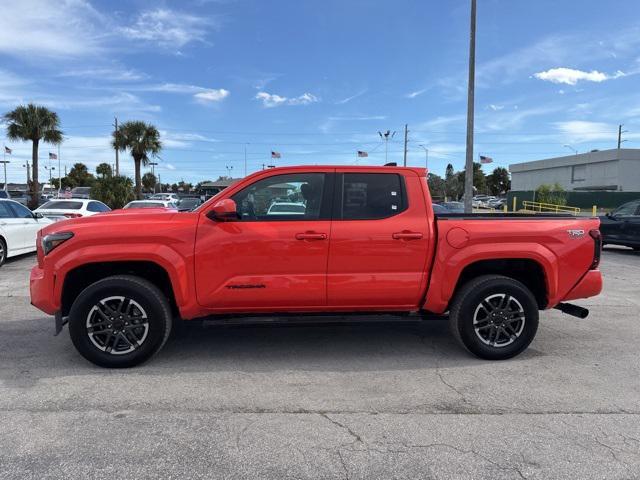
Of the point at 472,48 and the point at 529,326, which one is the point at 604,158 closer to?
the point at 472,48

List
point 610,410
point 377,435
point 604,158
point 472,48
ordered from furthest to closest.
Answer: point 604,158
point 472,48
point 610,410
point 377,435

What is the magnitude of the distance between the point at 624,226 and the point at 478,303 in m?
11.6

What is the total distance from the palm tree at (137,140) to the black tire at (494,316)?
4500 centimetres

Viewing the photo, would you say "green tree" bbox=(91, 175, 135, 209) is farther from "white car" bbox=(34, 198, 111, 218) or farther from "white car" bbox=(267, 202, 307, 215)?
"white car" bbox=(267, 202, 307, 215)

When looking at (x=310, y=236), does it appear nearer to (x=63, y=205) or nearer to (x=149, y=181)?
(x=63, y=205)

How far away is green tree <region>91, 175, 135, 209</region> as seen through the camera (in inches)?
1359

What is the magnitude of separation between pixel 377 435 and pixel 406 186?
243 cm

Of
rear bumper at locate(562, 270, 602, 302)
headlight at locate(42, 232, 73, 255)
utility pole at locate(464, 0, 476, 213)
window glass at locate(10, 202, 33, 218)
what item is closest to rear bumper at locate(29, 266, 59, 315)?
headlight at locate(42, 232, 73, 255)

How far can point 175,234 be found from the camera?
4.56 meters

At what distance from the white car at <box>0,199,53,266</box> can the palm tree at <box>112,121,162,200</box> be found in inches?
1379

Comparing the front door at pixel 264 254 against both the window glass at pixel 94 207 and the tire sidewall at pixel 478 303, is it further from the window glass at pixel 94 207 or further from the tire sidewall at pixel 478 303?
the window glass at pixel 94 207

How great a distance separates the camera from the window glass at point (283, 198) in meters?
4.74

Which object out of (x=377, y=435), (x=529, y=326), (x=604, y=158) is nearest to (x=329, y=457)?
(x=377, y=435)

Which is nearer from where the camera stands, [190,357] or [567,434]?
[567,434]
